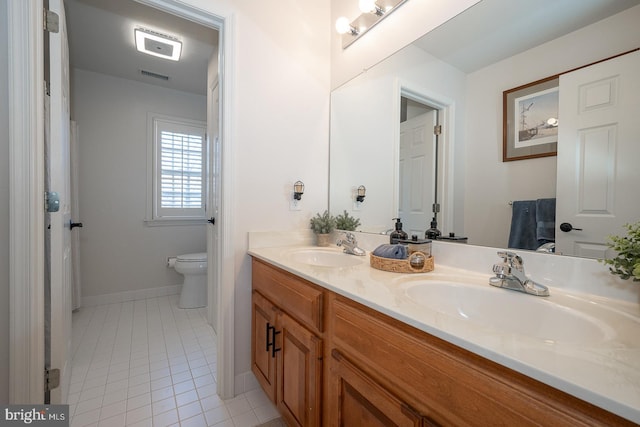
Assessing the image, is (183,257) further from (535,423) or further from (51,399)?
(535,423)

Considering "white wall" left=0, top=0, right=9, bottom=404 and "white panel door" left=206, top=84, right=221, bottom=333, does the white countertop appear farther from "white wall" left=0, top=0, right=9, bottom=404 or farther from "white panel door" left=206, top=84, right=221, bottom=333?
"white panel door" left=206, top=84, right=221, bottom=333

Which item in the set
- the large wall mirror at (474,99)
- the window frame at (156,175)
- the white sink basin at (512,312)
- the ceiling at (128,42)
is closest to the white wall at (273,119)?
the large wall mirror at (474,99)

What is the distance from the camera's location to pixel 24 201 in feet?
3.58

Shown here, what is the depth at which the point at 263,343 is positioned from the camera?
1.41m

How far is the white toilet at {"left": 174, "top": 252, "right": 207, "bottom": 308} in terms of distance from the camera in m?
2.69

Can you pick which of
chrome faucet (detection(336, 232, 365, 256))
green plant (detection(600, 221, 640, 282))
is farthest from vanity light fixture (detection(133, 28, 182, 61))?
green plant (detection(600, 221, 640, 282))

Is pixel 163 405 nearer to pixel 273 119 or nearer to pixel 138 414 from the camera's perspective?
pixel 138 414

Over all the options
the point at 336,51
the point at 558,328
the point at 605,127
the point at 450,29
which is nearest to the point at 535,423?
the point at 558,328

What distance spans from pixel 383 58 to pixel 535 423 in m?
1.62

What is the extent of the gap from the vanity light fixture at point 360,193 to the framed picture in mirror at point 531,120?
0.81 meters

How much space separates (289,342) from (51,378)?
105cm

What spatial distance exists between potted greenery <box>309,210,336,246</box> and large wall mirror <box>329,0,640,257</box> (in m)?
0.21

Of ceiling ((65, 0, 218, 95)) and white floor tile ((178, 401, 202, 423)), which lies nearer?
white floor tile ((178, 401, 202, 423))

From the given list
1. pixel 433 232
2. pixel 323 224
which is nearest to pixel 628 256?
pixel 433 232
